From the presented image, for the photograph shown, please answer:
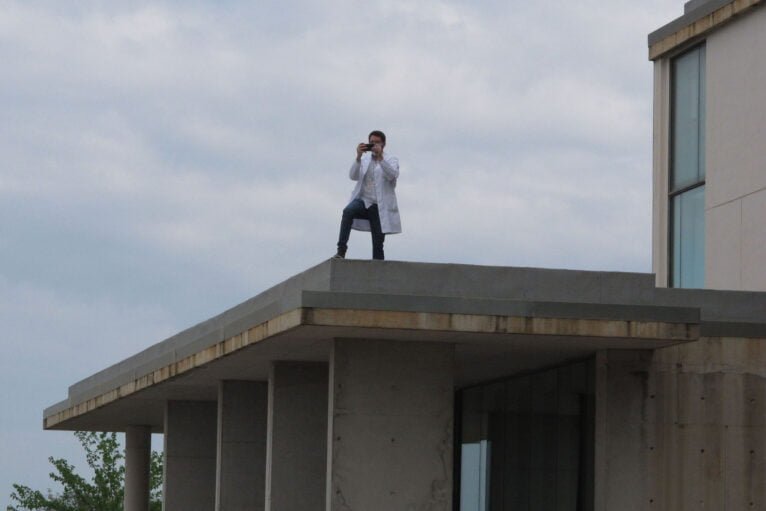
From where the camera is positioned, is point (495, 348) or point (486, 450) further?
point (486, 450)

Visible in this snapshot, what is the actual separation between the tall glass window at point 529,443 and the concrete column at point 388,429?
8.98 ft

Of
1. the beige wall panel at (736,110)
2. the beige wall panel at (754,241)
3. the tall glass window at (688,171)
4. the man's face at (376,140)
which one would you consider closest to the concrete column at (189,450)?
the tall glass window at (688,171)

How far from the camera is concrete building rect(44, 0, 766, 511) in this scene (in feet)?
67.4

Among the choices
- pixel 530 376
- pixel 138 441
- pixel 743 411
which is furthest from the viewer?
pixel 138 441

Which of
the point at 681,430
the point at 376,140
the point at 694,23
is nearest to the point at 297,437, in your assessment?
the point at 376,140

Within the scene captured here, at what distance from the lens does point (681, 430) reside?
71.8 ft

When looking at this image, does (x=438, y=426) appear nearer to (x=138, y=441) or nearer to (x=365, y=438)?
(x=365, y=438)

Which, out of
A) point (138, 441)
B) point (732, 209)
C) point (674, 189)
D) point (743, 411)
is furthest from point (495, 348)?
point (138, 441)

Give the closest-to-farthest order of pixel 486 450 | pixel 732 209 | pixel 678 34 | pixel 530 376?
1. pixel 530 376
2. pixel 486 450
3. pixel 732 209
4. pixel 678 34

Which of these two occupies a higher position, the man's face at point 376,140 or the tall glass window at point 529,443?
the man's face at point 376,140

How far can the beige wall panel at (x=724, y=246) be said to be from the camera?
98.4 feet

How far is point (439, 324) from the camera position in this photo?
65.9ft

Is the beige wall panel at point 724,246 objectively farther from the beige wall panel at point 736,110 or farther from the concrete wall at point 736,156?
the beige wall panel at point 736,110

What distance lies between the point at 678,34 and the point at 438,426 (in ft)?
45.7
